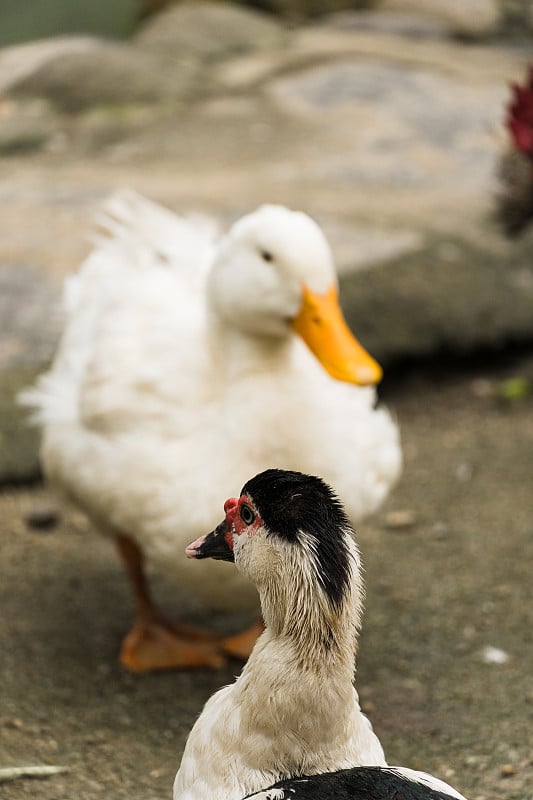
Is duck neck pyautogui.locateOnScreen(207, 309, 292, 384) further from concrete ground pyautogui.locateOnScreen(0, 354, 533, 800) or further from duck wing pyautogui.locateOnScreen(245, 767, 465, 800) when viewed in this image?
duck wing pyautogui.locateOnScreen(245, 767, 465, 800)

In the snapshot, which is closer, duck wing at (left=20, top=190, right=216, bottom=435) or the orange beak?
the orange beak

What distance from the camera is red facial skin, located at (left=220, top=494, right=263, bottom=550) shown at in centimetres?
264

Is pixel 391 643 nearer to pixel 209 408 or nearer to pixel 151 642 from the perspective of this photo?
pixel 151 642

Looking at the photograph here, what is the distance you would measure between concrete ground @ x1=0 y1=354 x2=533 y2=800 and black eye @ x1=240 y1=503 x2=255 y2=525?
1117mm

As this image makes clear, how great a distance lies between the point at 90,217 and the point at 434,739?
4.06 m

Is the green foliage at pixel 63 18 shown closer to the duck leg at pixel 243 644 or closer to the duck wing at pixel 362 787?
the duck leg at pixel 243 644

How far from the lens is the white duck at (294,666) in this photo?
2494 millimetres

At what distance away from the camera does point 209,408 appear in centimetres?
392

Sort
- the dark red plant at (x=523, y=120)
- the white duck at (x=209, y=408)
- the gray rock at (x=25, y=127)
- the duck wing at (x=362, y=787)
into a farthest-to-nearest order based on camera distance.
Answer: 1. the gray rock at (x=25, y=127)
2. the dark red plant at (x=523, y=120)
3. the white duck at (x=209, y=408)
4. the duck wing at (x=362, y=787)

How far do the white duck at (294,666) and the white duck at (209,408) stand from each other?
1.04 metres

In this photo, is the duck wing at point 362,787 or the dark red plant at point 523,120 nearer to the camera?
the duck wing at point 362,787

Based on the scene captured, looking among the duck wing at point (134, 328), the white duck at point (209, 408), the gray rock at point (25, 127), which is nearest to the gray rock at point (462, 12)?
the gray rock at point (25, 127)

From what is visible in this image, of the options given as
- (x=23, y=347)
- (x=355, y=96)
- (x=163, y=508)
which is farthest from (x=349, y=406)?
(x=355, y=96)

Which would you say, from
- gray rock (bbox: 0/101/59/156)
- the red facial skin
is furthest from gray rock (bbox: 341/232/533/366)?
the red facial skin
